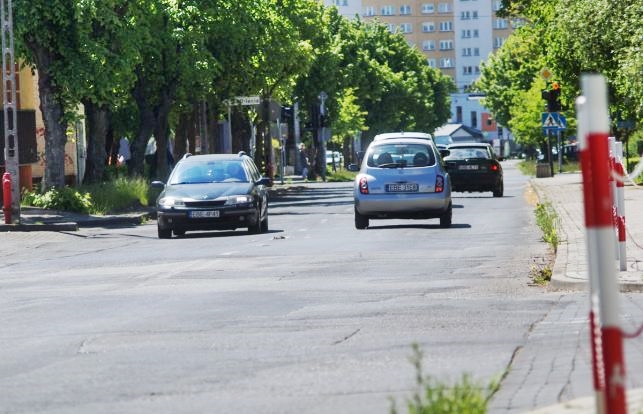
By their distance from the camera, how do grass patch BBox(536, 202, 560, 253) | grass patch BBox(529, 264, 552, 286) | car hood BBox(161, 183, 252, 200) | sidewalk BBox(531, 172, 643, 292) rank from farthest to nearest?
car hood BBox(161, 183, 252, 200)
grass patch BBox(536, 202, 560, 253)
grass patch BBox(529, 264, 552, 286)
sidewalk BBox(531, 172, 643, 292)

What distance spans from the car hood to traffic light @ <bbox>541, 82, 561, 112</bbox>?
25.2m

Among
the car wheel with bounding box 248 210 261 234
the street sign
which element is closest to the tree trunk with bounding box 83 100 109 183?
the street sign

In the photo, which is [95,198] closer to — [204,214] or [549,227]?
[204,214]

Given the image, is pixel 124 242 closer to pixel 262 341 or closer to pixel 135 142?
pixel 262 341

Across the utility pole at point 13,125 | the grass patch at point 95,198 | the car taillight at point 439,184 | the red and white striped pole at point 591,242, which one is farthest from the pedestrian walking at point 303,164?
the red and white striped pole at point 591,242

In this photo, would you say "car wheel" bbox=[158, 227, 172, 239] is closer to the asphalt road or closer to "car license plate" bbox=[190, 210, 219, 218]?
"car license plate" bbox=[190, 210, 219, 218]

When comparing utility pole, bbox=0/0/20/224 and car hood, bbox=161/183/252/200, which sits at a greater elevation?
utility pole, bbox=0/0/20/224

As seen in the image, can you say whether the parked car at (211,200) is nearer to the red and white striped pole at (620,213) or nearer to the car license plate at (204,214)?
the car license plate at (204,214)

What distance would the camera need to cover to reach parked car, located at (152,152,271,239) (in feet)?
97.2

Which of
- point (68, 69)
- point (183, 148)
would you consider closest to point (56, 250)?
point (68, 69)

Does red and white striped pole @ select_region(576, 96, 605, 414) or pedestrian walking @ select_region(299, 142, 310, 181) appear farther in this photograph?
pedestrian walking @ select_region(299, 142, 310, 181)

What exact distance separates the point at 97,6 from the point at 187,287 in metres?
23.5

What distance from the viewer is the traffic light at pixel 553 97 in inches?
2137

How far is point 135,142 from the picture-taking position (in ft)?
169
